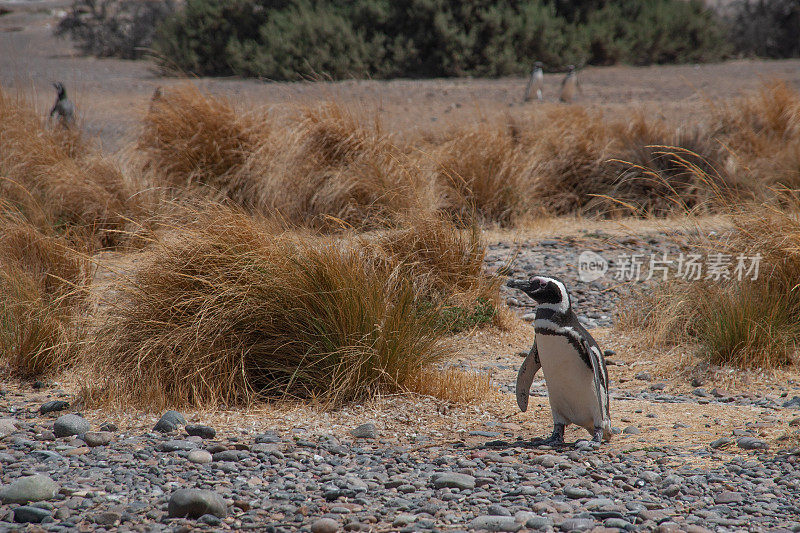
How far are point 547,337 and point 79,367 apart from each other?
2.35 m

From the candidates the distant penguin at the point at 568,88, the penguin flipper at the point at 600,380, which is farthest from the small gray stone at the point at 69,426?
the distant penguin at the point at 568,88

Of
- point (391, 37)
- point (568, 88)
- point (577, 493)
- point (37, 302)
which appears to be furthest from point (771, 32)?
point (577, 493)

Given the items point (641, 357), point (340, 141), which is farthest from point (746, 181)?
point (340, 141)

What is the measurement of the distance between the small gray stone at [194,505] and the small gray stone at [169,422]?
0.82 m

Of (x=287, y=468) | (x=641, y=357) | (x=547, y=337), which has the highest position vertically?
(x=547, y=337)

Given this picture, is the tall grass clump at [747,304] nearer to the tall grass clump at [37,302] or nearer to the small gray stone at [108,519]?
the small gray stone at [108,519]

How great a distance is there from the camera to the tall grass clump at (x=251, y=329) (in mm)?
3641

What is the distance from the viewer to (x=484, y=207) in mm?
7141

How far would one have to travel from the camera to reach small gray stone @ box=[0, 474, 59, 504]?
2619 mm

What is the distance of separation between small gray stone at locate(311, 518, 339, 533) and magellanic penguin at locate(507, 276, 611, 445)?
3.75 ft

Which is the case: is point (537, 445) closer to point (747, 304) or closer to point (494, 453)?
point (494, 453)

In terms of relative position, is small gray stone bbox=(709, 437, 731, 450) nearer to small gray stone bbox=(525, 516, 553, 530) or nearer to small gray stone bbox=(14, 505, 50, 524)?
small gray stone bbox=(525, 516, 553, 530)

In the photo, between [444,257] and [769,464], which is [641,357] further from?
[769,464]

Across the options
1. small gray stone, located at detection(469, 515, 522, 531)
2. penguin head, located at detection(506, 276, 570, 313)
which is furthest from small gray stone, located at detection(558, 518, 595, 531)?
penguin head, located at detection(506, 276, 570, 313)
